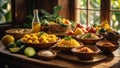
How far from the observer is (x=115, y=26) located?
3000 mm

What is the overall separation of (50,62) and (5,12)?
1551 mm

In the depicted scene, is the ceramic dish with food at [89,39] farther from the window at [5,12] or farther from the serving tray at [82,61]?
the window at [5,12]

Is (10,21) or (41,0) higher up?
(41,0)

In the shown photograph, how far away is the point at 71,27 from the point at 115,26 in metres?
0.59

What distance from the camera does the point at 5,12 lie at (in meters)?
3.24

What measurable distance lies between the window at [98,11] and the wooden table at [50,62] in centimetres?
87

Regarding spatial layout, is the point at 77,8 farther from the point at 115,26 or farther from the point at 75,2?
the point at 115,26

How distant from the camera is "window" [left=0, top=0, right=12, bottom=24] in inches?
126

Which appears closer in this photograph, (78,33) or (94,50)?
(94,50)

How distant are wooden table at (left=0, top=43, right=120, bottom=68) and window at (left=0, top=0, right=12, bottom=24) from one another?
3.41ft

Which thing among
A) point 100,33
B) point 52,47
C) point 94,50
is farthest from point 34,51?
point 100,33

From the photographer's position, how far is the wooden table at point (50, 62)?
1829 millimetres

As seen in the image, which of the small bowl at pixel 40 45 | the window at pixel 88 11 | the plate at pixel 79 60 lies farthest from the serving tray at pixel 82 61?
the window at pixel 88 11

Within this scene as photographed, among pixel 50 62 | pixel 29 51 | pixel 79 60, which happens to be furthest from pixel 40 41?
pixel 79 60
